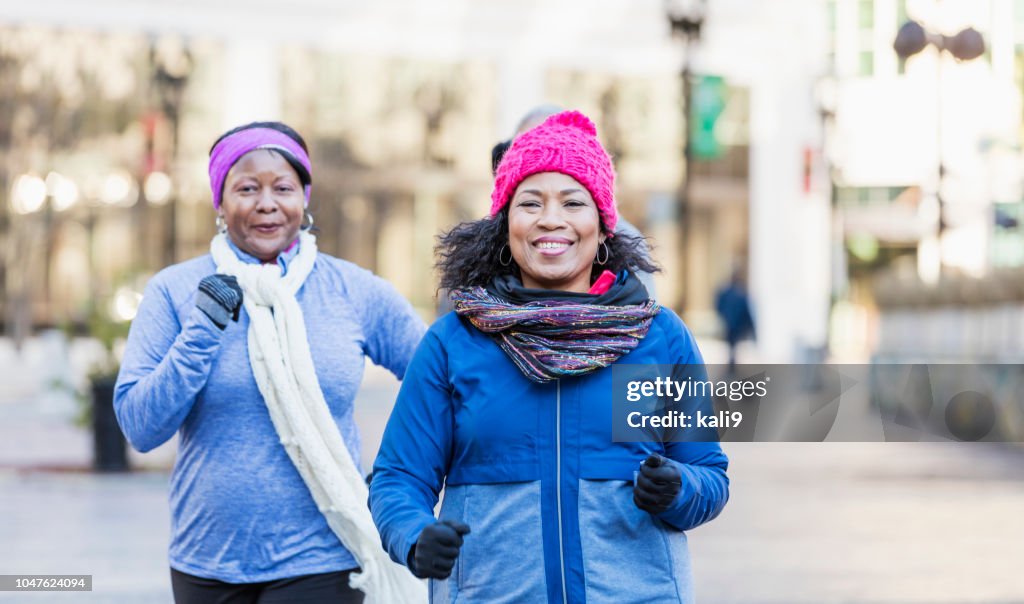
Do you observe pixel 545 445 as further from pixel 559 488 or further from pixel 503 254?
pixel 503 254

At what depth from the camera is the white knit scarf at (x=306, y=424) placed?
3.52 meters

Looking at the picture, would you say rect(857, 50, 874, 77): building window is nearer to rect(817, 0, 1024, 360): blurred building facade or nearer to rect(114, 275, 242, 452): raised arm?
rect(817, 0, 1024, 360): blurred building facade

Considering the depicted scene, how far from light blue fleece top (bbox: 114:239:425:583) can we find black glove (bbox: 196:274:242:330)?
1.0 inches

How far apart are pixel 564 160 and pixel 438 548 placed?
0.81m

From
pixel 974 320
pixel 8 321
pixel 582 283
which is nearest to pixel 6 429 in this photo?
pixel 974 320

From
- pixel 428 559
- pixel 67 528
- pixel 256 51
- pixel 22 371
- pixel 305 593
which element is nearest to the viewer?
pixel 428 559

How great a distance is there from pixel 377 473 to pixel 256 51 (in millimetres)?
35629

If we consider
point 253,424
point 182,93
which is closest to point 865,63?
point 182,93

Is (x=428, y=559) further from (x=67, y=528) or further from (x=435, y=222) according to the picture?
(x=435, y=222)

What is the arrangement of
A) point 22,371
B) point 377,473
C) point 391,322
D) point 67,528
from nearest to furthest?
1. point 377,473
2. point 391,322
3. point 67,528
4. point 22,371

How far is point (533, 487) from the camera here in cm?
264

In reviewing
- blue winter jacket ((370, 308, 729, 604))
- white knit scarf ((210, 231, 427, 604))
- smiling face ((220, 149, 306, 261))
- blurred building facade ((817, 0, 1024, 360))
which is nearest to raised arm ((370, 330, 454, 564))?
blue winter jacket ((370, 308, 729, 604))

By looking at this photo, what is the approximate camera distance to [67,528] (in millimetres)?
9469

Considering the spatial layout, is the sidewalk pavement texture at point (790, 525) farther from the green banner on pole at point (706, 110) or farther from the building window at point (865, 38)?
the building window at point (865, 38)
